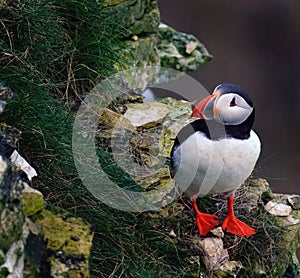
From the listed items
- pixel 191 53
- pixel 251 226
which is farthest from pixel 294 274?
pixel 191 53

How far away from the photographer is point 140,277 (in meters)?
1.96

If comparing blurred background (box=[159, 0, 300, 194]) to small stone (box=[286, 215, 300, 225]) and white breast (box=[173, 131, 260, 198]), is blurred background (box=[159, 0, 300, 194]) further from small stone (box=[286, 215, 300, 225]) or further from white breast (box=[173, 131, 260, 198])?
white breast (box=[173, 131, 260, 198])

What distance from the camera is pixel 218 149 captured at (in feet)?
7.16

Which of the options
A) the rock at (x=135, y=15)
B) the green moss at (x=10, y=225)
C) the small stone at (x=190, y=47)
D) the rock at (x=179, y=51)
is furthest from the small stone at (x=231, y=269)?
the small stone at (x=190, y=47)

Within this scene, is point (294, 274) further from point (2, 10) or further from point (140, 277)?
point (2, 10)

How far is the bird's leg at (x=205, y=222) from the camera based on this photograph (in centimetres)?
223

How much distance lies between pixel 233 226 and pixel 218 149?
281 mm

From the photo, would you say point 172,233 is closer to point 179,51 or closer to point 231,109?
point 231,109

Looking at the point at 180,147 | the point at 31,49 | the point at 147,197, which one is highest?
the point at 31,49

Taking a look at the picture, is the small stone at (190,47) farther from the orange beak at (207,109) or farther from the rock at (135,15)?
the orange beak at (207,109)

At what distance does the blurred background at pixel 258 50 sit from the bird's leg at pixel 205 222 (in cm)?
564

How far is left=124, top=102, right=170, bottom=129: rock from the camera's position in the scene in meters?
2.61

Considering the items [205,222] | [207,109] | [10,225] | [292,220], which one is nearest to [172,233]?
[205,222]

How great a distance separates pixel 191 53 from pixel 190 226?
1.81m
